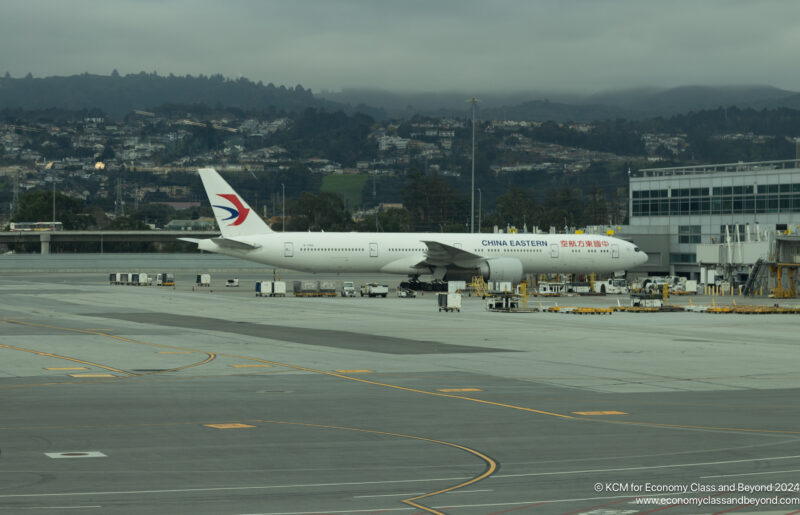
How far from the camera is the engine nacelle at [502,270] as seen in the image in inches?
2940

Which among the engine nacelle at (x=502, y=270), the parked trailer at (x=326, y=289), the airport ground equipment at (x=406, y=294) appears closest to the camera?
the airport ground equipment at (x=406, y=294)

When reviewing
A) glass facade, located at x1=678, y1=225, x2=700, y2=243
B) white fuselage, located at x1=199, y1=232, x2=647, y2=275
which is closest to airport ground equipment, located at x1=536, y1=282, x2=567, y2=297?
white fuselage, located at x1=199, y1=232, x2=647, y2=275

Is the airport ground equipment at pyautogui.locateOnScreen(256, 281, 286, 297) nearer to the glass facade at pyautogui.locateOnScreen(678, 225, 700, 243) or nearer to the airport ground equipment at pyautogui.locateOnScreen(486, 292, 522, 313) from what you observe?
the airport ground equipment at pyautogui.locateOnScreen(486, 292, 522, 313)

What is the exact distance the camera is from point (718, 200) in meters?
98.8

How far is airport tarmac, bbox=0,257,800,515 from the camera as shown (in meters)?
12.2

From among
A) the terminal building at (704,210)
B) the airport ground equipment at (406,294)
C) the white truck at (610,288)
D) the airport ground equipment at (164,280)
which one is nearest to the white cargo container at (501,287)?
the airport ground equipment at (406,294)

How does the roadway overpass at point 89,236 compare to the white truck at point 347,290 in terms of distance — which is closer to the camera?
the white truck at point 347,290

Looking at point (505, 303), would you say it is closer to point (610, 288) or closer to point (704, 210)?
point (610, 288)

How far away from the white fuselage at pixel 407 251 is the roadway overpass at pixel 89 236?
257 ft

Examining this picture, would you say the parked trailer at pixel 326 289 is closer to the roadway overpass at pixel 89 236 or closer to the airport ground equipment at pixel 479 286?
the airport ground equipment at pixel 479 286

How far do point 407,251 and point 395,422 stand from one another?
58589 mm

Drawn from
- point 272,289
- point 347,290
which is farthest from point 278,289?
point 347,290

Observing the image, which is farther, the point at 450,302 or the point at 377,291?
the point at 377,291

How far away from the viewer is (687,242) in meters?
100
